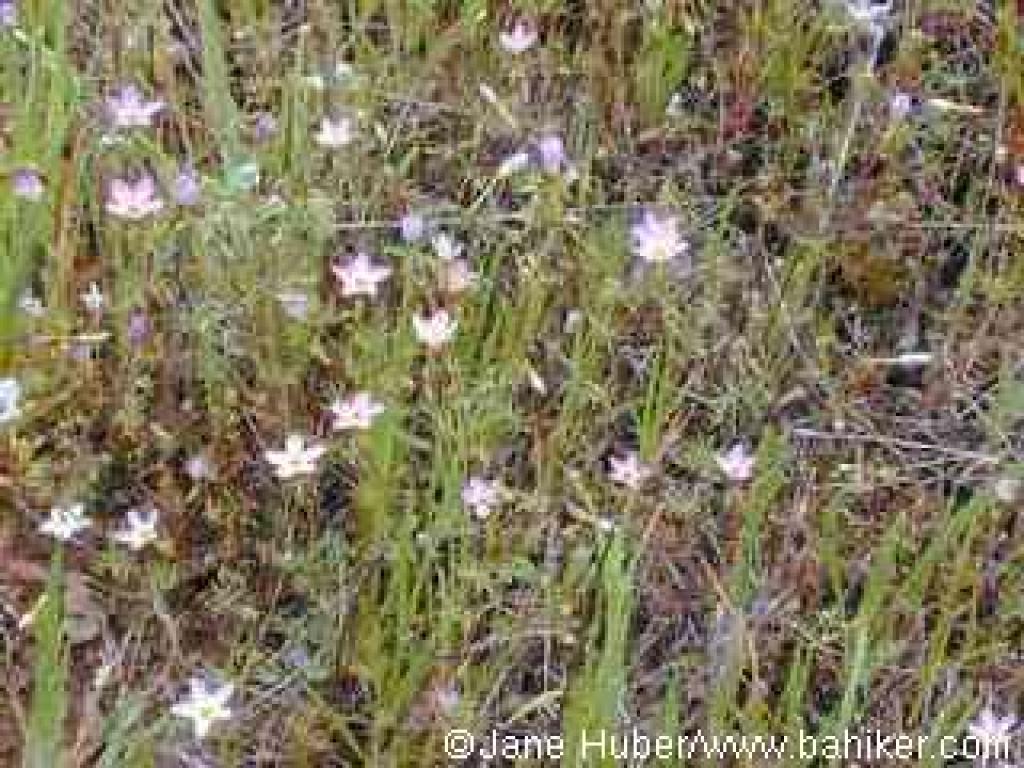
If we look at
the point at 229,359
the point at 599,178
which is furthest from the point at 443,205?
the point at 229,359

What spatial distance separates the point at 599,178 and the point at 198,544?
0.64 metres

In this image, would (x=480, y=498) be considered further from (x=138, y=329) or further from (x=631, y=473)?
(x=138, y=329)

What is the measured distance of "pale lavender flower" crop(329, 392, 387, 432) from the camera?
1840 mm

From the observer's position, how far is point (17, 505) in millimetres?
1851

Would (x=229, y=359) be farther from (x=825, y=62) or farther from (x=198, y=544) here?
(x=825, y=62)

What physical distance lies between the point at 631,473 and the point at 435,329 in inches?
9.4

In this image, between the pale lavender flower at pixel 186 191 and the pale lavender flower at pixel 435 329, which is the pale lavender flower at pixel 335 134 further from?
the pale lavender flower at pixel 435 329

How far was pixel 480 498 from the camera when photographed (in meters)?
1.84

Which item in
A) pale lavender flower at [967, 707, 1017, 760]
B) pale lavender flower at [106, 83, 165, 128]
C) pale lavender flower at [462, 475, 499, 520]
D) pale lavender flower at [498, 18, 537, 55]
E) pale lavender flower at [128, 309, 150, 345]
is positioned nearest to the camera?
pale lavender flower at [967, 707, 1017, 760]

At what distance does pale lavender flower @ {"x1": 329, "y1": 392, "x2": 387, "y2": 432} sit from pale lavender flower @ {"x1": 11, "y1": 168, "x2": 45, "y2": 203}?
0.41 metres

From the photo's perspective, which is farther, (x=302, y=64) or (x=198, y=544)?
(x=302, y=64)

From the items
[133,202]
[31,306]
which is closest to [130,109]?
[133,202]

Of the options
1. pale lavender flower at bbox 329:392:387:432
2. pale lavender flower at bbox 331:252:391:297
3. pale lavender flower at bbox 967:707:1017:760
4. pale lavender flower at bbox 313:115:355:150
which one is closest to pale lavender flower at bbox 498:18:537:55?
pale lavender flower at bbox 313:115:355:150

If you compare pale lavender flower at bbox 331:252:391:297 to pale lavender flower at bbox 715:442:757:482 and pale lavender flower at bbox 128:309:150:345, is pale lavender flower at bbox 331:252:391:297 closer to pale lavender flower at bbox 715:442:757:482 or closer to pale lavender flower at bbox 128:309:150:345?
pale lavender flower at bbox 128:309:150:345
